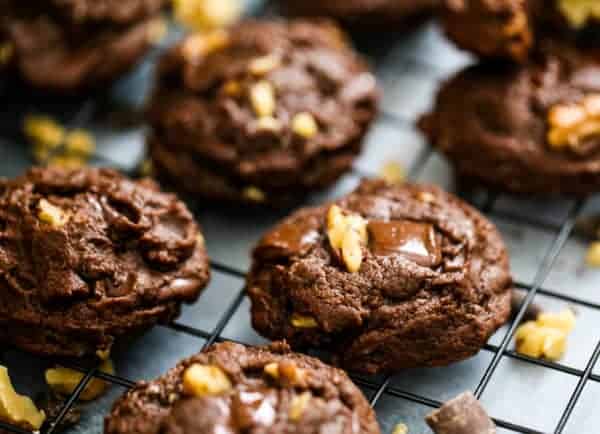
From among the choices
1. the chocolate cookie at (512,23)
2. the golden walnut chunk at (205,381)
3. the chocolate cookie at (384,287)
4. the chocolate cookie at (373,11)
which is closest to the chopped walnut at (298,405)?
the golden walnut chunk at (205,381)

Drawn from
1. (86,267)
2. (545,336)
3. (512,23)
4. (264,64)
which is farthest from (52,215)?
(512,23)

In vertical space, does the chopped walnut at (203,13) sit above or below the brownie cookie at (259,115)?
above

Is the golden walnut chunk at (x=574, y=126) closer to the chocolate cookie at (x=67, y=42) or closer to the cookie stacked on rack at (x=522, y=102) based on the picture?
the cookie stacked on rack at (x=522, y=102)

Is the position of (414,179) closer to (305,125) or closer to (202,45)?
(305,125)

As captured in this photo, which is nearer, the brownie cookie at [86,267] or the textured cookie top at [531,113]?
the brownie cookie at [86,267]

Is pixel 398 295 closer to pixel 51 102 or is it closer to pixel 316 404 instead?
pixel 316 404

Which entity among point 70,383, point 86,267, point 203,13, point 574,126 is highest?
point 203,13
